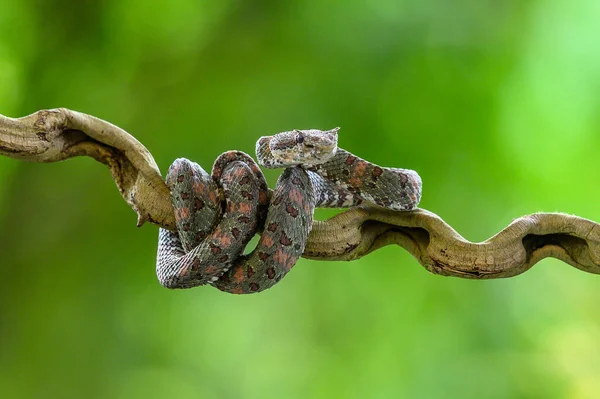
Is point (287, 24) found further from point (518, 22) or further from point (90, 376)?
point (90, 376)

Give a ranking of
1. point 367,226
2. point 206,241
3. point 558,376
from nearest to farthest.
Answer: point 206,241
point 367,226
point 558,376

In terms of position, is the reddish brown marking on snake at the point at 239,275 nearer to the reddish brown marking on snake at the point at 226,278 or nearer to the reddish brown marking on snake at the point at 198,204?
the reddish brown marking on snake at the point at 226,278

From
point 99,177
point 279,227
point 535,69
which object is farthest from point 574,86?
point 99,177

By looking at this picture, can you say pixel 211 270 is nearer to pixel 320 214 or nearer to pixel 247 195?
pixel 247 195

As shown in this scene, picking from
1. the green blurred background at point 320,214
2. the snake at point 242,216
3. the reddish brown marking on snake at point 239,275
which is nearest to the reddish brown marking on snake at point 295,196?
the snake at point 242,216

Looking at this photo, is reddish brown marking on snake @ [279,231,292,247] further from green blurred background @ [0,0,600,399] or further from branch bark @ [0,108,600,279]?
green blurred background @ [0,0,600,399]

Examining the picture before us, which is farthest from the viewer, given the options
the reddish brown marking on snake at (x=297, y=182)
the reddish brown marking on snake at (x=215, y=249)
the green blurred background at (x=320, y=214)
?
the green blurred background at (x=320, y=214)
